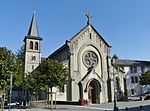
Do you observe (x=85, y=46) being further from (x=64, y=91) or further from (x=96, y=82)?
(x=64, y=91)

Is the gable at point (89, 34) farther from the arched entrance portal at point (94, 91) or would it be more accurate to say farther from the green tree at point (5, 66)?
the green tree at point (5, 66)

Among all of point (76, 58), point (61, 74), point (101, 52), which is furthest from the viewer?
point (101, 52)

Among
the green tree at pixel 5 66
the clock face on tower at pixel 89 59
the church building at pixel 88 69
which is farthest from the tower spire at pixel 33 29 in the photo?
the green tree at pixel 5 66

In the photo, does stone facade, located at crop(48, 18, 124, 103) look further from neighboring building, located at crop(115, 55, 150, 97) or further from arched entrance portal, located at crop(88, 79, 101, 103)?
neighboring building, located at crop(115, 55, 150, 97)

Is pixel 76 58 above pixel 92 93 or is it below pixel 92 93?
above

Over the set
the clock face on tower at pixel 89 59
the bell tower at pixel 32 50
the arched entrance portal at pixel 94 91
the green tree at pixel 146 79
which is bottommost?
the arched entrance portal at pixel 94 91

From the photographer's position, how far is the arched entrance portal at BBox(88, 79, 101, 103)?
1738 inches

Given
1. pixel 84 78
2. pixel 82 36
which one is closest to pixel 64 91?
pixel 84 78

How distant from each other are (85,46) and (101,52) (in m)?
4.26

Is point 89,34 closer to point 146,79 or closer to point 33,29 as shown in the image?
point 146,79

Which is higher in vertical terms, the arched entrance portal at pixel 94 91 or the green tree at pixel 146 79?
the green tree at pixel 146 79

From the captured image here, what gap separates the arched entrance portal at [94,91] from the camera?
4416cm

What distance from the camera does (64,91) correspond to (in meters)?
Result: 41.3

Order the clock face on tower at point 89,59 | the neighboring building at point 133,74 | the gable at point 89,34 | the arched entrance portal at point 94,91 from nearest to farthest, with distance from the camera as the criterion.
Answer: the arched entrance portal at point 94,91, the clock face on tower at point 89,59, the gable at point 89,34, the neighboring building at point 133,74
